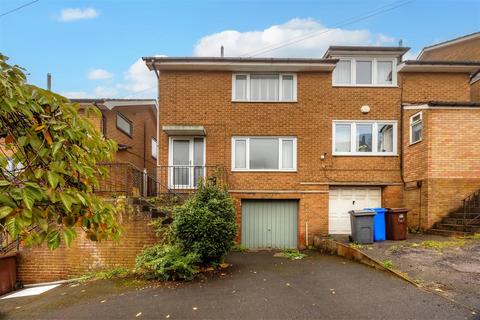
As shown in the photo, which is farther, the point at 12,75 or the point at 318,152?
the point at 318,152

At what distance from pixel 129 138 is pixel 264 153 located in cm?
694

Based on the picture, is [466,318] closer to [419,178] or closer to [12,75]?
[12,75]

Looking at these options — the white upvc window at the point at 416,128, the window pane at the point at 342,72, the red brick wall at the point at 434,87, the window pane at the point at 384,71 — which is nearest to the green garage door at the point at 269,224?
the white upvc window at the point at 416,128

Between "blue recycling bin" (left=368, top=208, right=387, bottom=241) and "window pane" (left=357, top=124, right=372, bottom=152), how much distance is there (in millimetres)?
2859

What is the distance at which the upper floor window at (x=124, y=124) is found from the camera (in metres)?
13.1

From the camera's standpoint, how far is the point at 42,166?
1.75 meters

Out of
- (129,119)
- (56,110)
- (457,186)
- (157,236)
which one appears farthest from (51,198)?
(129,119)

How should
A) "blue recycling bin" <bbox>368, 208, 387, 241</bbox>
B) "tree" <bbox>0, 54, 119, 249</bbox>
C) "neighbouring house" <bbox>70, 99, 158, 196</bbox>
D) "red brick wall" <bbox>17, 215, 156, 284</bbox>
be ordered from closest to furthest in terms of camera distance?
"tree" <bbox>0, 54, 119, 249</bbox> < "red brick wall" <bbox>17, 215, 156, 284</bbox> < "blue recycling bin" <bbox>368, 208, 387, 241</bbox> < "neighbouring house" <bbox>70, 99, 158, 196</bbox>

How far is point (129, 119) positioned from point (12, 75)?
525 inches

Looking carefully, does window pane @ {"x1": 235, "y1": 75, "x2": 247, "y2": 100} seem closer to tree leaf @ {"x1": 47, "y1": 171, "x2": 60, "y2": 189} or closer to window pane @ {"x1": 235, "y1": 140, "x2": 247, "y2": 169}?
window pane @ {"x1": 235, "y1": 140, "x2": 247, "y2": 169}

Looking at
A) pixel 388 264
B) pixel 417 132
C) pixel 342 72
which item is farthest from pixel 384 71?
pixel 388 264

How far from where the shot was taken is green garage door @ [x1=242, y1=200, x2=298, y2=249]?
10883 millimetres

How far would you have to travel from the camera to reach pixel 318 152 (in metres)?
11.0

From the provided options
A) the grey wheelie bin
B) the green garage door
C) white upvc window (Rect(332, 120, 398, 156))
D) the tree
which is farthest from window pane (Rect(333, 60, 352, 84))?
the tree
